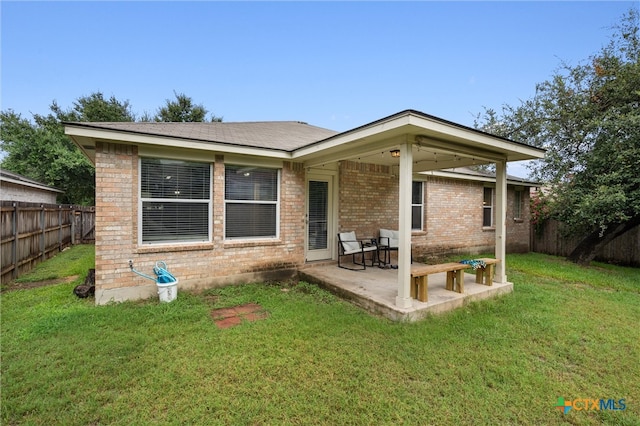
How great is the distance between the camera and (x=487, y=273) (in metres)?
5.23

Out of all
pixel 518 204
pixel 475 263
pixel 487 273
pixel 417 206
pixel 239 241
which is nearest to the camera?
pixel 475 263

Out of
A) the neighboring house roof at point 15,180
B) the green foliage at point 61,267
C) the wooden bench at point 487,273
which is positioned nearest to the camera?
the wooden bench at point 487,273

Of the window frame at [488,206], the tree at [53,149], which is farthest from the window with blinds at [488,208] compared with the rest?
the tree at [53,149]

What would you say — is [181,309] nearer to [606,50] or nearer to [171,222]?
[171,222]

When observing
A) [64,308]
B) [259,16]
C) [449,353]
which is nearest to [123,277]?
[64,308]

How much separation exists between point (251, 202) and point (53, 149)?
65.3 ft

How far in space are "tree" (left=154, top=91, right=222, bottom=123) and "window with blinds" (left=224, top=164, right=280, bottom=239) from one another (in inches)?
753

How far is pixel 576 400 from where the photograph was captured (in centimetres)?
240

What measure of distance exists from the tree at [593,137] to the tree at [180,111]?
69.2ft

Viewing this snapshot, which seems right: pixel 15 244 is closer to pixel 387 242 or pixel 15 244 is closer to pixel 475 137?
pixel 387 242

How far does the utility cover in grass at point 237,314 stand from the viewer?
3888 mm

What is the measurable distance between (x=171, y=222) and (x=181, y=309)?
5.23 feet

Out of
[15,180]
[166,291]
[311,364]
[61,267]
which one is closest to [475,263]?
[311,364]

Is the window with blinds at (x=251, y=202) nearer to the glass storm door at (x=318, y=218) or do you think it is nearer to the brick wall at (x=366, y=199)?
the glass storm door at (x=318, y=218)
